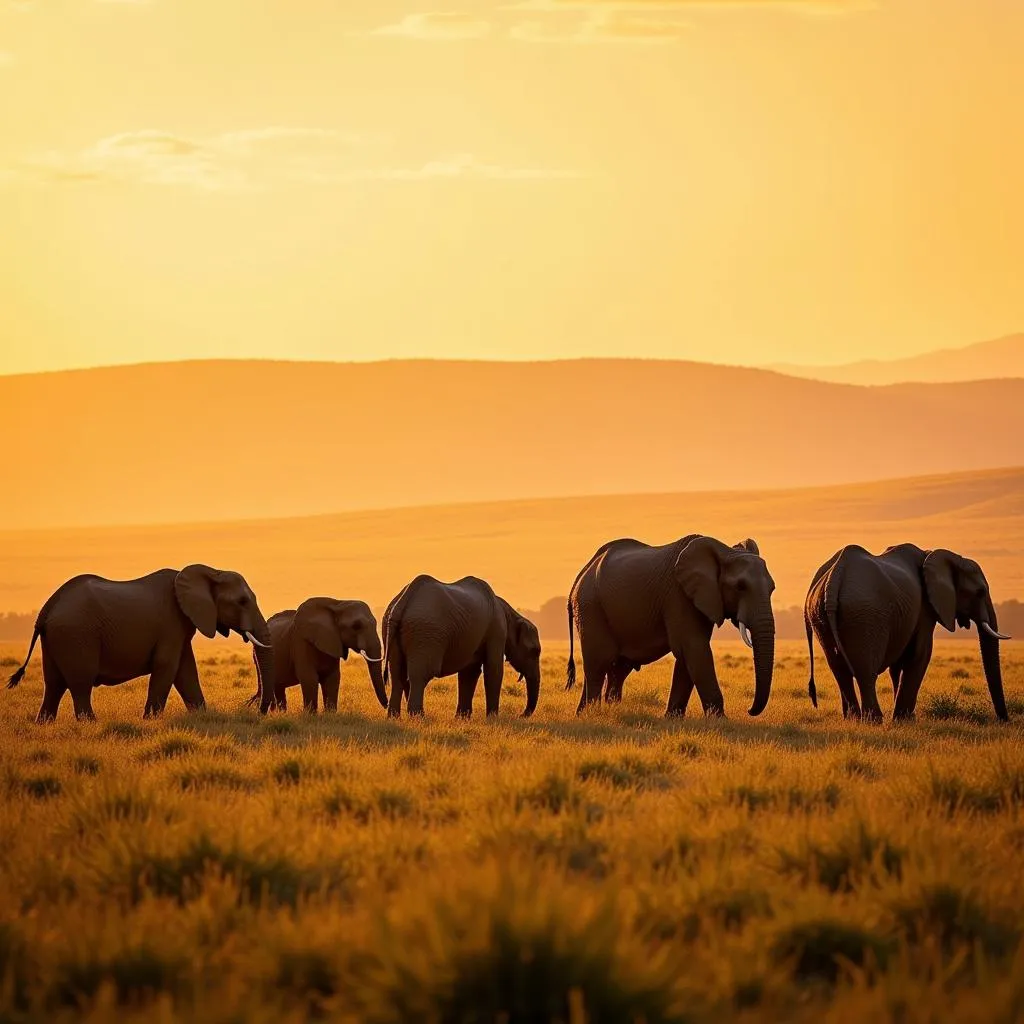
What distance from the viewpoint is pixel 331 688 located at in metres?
22.9

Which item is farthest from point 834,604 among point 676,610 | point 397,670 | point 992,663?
point 397,670

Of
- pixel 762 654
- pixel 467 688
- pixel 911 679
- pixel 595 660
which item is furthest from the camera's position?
pixel 595 660

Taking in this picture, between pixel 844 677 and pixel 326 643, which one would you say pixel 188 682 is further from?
pixel 844 677

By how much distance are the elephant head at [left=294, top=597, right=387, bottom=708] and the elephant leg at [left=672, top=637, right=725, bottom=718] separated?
4297 millimetres

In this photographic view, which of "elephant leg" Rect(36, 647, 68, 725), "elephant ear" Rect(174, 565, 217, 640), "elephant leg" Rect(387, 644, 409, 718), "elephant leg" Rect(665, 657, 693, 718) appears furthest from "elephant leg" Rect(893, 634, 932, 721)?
"elephant leg" Rect(36, 647, 68, 725)

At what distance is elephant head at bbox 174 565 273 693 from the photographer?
21.5m

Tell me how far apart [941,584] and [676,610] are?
3.46 m

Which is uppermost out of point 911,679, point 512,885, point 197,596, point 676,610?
point 197,596

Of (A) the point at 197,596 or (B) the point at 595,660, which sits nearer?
(A) the point at 197,596

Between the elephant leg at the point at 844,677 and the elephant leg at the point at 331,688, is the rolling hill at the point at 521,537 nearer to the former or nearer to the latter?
the elephant leg at the point at 331,688

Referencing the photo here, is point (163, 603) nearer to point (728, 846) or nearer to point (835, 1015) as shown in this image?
point (728, 846)

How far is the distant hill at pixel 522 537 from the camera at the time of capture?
456ft

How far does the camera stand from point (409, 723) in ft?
64.8

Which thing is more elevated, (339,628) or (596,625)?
(339,628)
